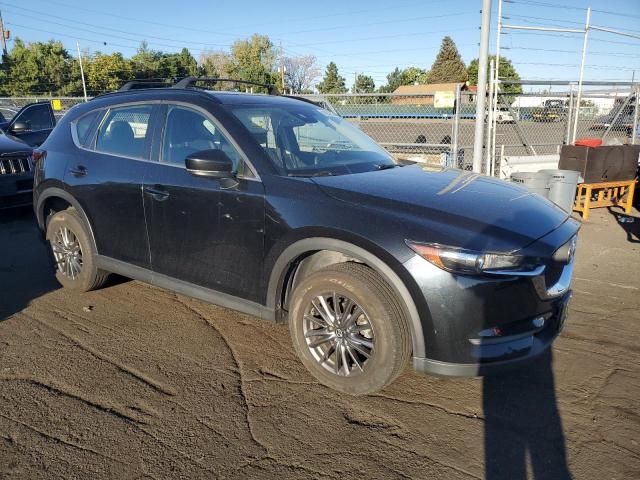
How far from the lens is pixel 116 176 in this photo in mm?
4188

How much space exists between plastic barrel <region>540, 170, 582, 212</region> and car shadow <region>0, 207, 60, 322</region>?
6.51 meters

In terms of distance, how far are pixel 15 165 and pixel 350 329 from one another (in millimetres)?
6575

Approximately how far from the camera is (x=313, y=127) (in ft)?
13.8

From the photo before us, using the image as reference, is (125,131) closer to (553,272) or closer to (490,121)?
(553,272)

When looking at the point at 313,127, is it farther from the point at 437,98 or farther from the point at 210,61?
the point at 210,61

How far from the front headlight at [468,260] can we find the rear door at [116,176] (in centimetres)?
231

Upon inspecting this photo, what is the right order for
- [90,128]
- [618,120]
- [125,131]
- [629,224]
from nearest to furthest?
[125,131], [90,128], [629,224], [618,120]

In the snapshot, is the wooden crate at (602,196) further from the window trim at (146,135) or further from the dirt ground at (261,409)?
the window trim at (146,135)

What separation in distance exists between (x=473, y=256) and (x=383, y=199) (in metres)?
0.65

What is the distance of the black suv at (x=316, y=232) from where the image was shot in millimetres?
2785

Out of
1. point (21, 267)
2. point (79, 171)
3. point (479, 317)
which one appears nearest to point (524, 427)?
point (479, 317)

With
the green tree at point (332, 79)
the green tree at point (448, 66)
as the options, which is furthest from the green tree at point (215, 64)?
the green tree at point (448, 66)

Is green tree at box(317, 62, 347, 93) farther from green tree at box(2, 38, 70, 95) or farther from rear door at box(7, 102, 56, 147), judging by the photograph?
rear door at box(7, 102, 56, 147)

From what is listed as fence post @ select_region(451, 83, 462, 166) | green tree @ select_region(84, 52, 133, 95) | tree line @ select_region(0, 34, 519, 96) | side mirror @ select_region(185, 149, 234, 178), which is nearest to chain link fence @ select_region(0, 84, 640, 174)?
fence post @ select_region(451, 83, 462, 166)
